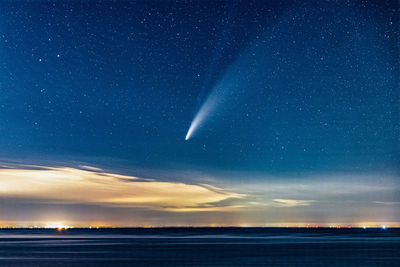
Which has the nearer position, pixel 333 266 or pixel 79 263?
pixel 333 266

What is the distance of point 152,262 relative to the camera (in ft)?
133

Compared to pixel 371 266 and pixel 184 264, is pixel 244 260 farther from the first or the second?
pixel 371 266

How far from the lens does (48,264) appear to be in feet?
129

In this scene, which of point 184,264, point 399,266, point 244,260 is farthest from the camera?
point 244,260

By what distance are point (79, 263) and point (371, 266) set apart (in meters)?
22.2

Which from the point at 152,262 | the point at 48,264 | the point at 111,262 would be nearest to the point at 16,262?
the point at 48,264

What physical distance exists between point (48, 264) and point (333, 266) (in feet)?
70.3

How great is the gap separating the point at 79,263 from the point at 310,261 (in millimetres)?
18375

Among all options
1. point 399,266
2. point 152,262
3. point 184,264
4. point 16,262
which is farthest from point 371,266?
point 16,262

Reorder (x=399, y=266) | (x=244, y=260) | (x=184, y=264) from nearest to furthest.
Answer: (x=399, y=266) < (x=184, y=264) < (x=244, y=260)

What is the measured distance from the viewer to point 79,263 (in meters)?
40.2

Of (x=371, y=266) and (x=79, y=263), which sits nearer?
(x=371, y=266)

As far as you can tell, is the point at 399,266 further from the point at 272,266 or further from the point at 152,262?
the point at 152,262

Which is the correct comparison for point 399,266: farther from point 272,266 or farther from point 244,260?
point 244,260
